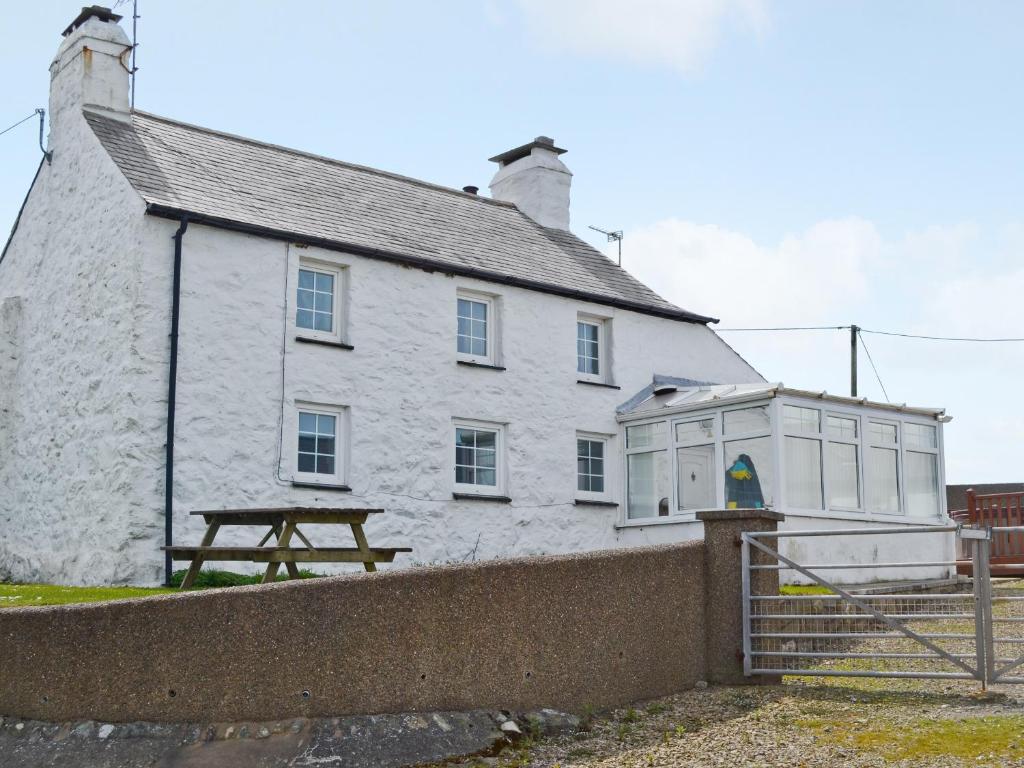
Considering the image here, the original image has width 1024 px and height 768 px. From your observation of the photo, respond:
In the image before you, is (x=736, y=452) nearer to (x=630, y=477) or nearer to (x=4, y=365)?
(x=630, y=477)

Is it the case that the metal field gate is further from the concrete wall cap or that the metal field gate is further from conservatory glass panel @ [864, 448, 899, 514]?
conservatory glass panel @ [864, 448, 899, 514]

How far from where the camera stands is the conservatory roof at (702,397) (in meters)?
17.7

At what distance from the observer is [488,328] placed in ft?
61.8

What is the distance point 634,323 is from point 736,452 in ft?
12.1

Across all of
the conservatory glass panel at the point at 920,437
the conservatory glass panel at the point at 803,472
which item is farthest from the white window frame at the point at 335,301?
the conservatory glass panel at the point at 920,437

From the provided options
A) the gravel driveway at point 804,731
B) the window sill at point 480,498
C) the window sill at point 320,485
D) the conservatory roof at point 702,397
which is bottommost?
the gravel driveway at point 804,731

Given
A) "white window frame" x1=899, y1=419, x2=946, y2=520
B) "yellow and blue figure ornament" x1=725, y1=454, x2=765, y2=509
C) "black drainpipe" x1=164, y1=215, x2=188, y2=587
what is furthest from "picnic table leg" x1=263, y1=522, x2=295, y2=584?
"white window frame" x1=899, y1=419, x2=946, y2=520

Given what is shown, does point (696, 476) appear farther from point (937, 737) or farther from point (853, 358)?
point (853, 358)

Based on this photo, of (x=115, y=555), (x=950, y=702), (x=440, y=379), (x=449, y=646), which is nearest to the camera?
(x=449, y=646)

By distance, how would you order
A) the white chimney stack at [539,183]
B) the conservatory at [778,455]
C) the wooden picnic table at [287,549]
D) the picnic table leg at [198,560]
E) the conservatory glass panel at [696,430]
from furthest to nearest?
the white chimney stack at [539,183] → the conservatory glass panel at [696,430] → the conservatory at [778,455] → the picnic table leg at [198,560] → the wooden picnic table at [287,549]

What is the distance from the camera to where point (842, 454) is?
18422mm

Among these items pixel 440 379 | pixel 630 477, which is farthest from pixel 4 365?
pixel 630 477

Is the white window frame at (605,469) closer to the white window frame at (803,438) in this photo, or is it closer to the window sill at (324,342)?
the white window frame at (803,438)

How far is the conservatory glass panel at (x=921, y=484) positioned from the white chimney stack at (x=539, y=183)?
835cm
